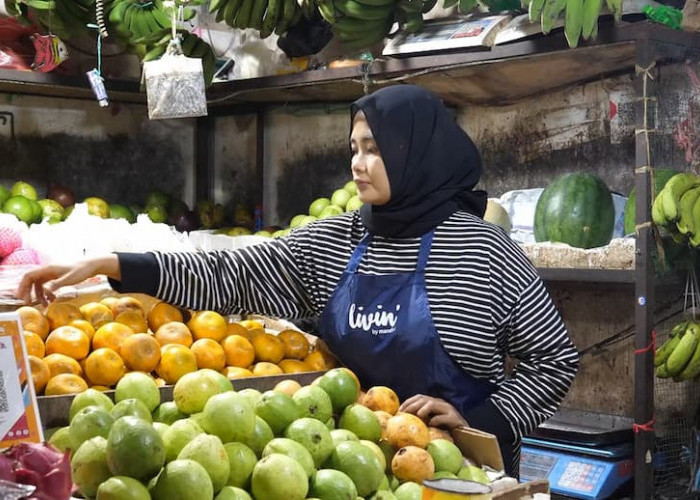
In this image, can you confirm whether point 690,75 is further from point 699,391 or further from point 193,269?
point 193,269

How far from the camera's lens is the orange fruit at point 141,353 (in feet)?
7.92

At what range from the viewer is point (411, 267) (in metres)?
2.64

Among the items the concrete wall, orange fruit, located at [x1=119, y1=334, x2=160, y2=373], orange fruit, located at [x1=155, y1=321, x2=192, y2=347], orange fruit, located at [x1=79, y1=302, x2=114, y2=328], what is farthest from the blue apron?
the concrete wall

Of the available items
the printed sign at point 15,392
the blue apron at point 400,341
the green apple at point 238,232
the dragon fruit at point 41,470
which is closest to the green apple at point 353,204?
the green apple at point 238,232

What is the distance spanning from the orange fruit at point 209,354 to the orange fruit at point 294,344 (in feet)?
0.80

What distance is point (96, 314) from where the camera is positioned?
2.68 metres

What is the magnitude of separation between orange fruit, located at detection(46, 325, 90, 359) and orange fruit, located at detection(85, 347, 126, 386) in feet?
0.14

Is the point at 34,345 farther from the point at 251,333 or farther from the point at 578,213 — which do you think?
the point at 578,213

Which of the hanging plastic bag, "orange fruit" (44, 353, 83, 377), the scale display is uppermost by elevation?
the hanging plastic bag

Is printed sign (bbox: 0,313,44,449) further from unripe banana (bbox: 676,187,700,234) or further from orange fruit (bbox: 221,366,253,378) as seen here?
unripe banana (bbox: 676,187,700,234)

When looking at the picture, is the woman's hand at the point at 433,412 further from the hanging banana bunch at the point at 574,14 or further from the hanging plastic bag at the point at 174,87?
the hanging plastic bag at the point at 174,87

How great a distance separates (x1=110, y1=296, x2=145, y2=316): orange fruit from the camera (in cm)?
278

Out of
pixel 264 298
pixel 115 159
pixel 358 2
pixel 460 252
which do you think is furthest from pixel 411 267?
pixel 115 159

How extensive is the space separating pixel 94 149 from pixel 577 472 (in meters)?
3.13
